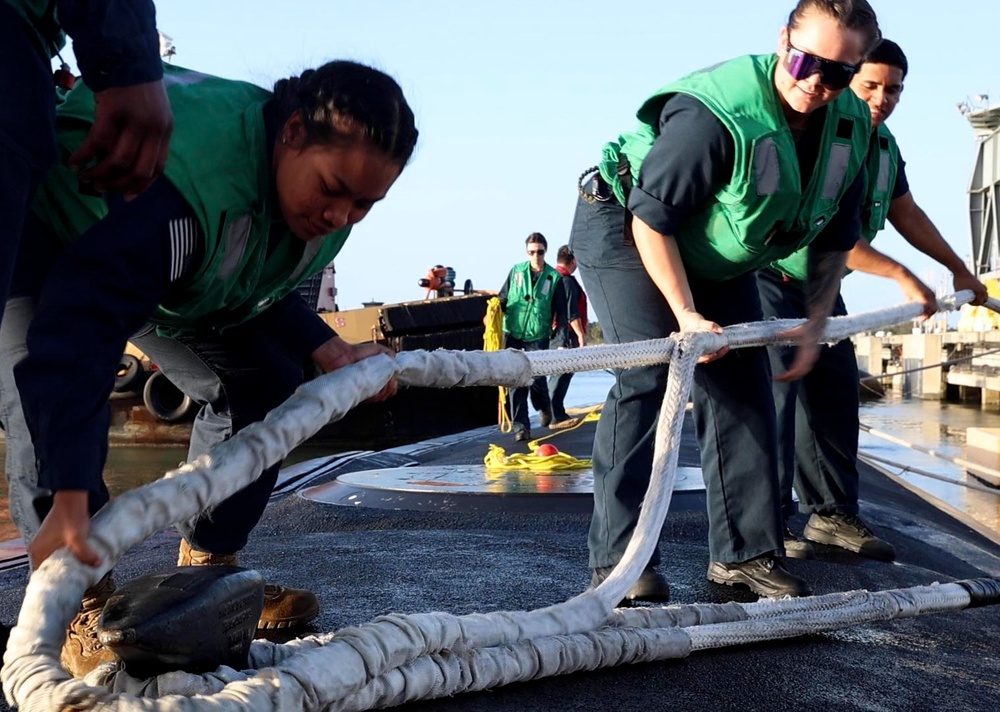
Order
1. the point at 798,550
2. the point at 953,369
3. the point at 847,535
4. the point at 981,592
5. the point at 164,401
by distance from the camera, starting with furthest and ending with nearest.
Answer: the point at 953,369
the point at 164,401
the point at 847,535
the point at 798,550
the point at 981,592

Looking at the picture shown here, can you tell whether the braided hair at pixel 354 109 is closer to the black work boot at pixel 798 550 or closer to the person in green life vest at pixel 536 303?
the black work boot at pixel 798 550

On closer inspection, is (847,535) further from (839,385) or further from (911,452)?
(911,452)

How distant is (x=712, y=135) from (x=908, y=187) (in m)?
1.72

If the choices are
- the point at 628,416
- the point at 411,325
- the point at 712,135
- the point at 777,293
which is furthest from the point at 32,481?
the point at 411,325

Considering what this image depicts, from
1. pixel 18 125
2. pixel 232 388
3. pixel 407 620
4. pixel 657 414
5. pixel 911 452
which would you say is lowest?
pixel 911 452

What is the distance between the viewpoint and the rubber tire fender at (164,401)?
1753 cm

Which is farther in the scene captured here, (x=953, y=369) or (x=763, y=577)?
(x=953, y=369)

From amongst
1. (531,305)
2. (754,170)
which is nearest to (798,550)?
(754,170)

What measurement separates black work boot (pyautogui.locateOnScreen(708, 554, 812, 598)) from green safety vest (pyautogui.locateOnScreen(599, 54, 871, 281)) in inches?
29.6

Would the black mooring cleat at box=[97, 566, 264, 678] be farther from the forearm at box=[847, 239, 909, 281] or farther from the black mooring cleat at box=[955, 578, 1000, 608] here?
the forearm at box=[847, 239, 909, 281]

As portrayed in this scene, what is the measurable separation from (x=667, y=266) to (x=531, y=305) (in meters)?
7.78

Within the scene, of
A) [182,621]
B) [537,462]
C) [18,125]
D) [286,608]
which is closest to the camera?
[182,621]

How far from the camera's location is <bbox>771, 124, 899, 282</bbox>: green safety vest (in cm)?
377

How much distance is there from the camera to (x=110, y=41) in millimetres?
1697
